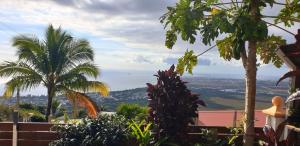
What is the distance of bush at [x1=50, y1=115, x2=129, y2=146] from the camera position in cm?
903

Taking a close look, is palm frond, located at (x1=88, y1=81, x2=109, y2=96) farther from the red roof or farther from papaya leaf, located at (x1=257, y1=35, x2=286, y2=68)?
Result: papaya leaf, located at (x1=257, y1=35, x2=286, y2=68)

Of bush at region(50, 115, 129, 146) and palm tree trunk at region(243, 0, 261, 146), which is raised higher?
palm tree trunk at region(243, 0, 261, 146)

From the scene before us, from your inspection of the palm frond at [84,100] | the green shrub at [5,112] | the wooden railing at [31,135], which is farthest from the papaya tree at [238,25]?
the green shrub at [5,112]

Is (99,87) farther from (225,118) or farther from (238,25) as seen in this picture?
(238,25)

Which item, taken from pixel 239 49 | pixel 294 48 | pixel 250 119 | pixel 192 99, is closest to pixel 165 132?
pixel 192 99

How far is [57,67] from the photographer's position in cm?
2222

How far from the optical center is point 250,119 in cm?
843

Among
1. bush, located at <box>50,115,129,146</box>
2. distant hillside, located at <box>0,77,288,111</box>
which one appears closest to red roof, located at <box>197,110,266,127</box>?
distant hillside, located at <box>0,77,288,111</box>

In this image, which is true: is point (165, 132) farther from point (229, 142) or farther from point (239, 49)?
point (239, 49)

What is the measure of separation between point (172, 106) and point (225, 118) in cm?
346

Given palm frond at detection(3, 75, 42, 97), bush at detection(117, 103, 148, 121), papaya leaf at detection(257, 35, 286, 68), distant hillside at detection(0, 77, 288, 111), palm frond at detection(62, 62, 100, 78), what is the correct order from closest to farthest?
papaya leaf at detection(257, 35, 286, 68) < bush at detection(117, 103, 148, 121) < distant hillside at detection(0, 77, 288, 111) < palm frond at detection(3, 75, 42, 97) < palm frond at detection(62, 62, 100, 78)

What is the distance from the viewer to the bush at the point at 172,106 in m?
9.13

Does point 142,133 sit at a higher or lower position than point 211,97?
higher

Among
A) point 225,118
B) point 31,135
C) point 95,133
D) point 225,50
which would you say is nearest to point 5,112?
point 225,118
